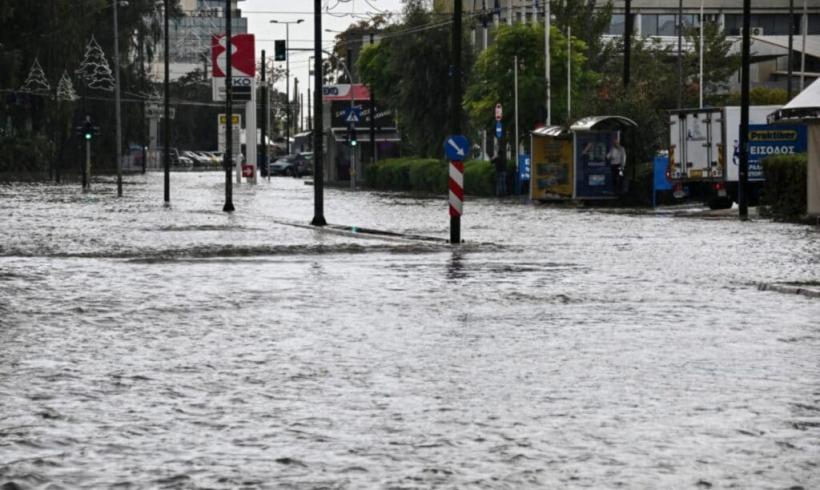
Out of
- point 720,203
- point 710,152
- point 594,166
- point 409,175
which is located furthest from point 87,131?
point 720,203

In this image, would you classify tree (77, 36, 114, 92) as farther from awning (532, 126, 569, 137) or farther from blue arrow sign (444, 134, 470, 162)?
blue arrow sign (444, 134, 470, 162)

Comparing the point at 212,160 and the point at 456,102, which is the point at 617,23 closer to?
the point at 212,160

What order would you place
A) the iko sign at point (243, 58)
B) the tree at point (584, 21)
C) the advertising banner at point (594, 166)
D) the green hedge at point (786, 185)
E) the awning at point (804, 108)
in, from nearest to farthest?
the awning at point (804, 108) < the green hedge at point (786, 185) < the advertising banner at point (594, 166) < the tree at point (584, 21) < the iko sign at point (243, 58)

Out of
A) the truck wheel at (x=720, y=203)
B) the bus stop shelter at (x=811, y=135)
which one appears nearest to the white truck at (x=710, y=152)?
the truck wheel at (x=720, y=203)

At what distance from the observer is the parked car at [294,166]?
125m

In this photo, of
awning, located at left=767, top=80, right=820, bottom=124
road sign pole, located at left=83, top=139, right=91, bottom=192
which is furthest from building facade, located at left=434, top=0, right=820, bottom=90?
awning, located at left=767, top=80, right=820, bottom=124

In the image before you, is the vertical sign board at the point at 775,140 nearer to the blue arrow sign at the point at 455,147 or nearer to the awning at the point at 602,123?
the awning at the point at 602,123

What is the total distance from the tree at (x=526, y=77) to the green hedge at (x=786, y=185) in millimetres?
27194

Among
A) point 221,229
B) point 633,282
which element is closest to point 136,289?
point 633,282

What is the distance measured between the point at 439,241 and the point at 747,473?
2217 centimetres

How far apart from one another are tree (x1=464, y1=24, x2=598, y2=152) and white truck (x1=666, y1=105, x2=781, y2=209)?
19671 millimetres

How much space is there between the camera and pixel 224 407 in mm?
10320

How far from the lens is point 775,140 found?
4581 cm

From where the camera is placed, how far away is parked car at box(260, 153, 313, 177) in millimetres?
125062
